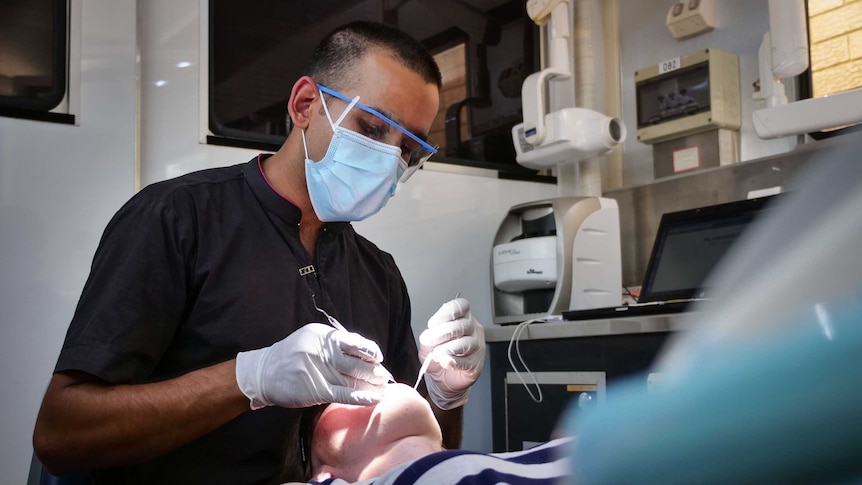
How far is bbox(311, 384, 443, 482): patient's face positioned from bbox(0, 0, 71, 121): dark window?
4.34ft

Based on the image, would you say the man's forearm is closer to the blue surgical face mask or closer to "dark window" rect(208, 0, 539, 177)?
the blue surgical face mask

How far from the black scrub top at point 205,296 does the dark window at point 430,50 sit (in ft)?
2.79

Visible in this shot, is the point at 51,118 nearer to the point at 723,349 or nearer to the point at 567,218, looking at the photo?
the point at 567,218

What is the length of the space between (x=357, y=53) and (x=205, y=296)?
0.64 m

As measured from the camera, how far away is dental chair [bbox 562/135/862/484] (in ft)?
1.07

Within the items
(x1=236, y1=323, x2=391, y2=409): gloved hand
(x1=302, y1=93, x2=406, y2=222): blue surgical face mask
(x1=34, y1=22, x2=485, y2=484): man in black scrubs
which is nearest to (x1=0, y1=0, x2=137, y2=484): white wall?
(x1=34, y1=22, x2=485, y2=484): man in black scrubs

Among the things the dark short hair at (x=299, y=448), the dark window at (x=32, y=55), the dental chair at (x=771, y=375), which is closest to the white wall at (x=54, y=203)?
the dark window at (x=32, y=55)

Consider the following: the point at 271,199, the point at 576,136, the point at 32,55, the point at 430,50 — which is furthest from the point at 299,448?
the point at 430,50

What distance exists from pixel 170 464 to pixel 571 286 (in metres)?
1.51

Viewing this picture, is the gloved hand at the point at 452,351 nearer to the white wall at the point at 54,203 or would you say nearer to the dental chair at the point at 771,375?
the white wall at the point at 54,203

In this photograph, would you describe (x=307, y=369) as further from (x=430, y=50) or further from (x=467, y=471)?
(x=430, y=50)

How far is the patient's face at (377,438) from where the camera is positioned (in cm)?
144

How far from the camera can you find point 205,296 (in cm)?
149

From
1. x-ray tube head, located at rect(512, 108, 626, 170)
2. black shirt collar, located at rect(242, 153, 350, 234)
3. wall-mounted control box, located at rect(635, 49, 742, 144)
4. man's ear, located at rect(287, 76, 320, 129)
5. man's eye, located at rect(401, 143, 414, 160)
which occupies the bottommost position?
black shirt collar, located at rect(242, 153, 350, 234)
